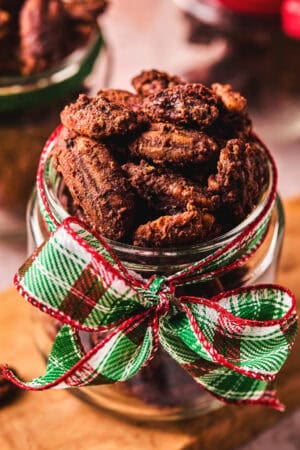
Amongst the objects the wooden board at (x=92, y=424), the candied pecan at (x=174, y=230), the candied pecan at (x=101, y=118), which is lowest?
the wooden board at (x=92, y=424)

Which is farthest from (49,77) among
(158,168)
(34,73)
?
(158,168)

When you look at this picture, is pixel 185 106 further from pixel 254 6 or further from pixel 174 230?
pixel 254 6

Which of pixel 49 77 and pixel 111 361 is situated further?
pixel 49 77

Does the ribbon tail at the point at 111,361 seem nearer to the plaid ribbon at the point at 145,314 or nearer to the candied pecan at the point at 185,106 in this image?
the plaid ribbon at the point at 145,314

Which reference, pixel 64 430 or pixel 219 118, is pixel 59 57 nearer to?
pixel 219 118

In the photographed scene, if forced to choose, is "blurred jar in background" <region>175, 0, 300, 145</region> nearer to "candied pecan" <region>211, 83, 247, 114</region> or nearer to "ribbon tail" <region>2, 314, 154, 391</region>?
"candied pecan" <region>211, 83, 247, 114</region>

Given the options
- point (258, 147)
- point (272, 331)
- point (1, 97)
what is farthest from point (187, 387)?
point (1, 97)

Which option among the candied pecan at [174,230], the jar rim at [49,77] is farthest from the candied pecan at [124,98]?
the jar rim at [49,77]
